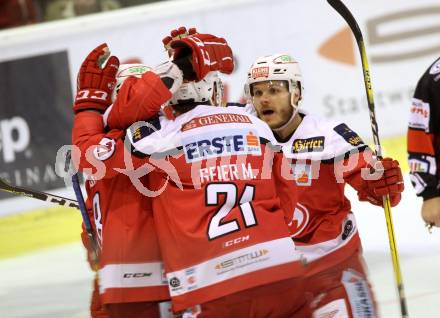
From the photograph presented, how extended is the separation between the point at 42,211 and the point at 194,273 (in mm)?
4213

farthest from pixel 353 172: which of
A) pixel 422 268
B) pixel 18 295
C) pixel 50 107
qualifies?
pixel 50 107

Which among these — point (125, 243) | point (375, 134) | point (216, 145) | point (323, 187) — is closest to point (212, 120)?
point (216, 145)

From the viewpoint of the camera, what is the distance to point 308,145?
11.9ft

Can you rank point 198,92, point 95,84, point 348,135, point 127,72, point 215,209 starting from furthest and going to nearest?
point 348,135
point 127,72
point 95,84
point 198,92
point 215,209

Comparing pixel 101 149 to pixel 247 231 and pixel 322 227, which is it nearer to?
pixel 247 231

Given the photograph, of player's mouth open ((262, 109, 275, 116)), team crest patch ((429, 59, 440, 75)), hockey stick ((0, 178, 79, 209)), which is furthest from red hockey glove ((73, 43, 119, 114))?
team crest patch ((429, 59, 440, 75))

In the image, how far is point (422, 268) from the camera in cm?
477

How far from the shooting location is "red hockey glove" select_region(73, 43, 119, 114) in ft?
9.55

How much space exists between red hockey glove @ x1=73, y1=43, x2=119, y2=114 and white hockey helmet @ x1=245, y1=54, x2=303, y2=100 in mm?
927

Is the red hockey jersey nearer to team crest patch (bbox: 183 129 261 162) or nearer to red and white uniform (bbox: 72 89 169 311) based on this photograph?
red and white uniform (bbox: 72 89 169 311)

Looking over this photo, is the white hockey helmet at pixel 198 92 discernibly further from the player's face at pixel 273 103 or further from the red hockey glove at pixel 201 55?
the player's face at pixel 273 103

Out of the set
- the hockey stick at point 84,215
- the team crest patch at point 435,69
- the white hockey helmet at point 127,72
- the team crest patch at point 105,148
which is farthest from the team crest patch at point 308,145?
the team crest patch at point 105,148

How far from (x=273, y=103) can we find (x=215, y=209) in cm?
114

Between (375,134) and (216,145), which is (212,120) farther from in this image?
(375,134)
